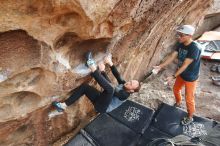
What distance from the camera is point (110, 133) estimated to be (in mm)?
5887

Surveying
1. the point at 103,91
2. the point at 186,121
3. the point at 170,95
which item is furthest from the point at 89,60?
the point at 170,95

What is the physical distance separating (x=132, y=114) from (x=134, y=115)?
42 millimetres

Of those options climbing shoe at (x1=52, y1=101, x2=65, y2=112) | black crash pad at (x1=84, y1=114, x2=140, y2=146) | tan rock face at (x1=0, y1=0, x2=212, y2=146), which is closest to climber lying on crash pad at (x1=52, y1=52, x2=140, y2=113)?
climbing shoe at (x1=52, y1=101, x2=65, y2=112)

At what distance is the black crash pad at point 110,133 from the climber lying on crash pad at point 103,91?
0.77ft

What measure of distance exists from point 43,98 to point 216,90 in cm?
482

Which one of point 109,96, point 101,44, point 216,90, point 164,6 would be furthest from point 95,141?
point 216,90

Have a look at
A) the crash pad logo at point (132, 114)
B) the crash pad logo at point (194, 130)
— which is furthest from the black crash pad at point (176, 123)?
the crash pad logo at point (132, 114)

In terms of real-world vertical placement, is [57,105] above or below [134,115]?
above

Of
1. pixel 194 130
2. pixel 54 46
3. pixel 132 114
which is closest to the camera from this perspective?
pixel 54 46

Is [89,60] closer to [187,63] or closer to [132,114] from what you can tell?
[132,114]

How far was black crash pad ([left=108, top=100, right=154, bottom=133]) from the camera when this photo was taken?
5980mm

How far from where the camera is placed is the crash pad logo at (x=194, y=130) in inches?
234

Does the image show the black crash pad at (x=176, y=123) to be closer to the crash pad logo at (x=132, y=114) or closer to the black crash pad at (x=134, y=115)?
the black crash pad at (x=134, y=115)

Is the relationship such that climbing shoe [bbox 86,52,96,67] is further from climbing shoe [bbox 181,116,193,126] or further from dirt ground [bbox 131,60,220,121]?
dirt ground [bbox 131,60,220,121]
